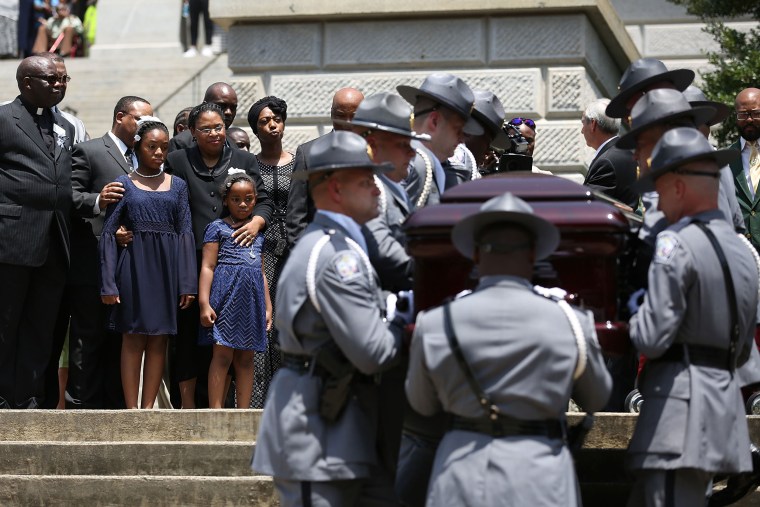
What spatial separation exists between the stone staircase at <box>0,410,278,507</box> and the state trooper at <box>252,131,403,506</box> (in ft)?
4.68

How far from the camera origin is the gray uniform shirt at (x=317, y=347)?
16.8 feet

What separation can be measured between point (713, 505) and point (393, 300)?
1.52m

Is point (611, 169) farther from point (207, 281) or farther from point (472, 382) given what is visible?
point (472, 382)

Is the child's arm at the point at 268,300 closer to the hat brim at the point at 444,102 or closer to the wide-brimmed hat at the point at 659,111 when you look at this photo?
the hat brim at the point at 444,102

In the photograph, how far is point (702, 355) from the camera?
5.29m

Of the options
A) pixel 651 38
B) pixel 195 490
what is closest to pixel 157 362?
pixel 195 490

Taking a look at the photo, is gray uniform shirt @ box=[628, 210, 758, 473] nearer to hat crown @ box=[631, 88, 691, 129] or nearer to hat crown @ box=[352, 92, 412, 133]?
hat crown @ box=[631, 88, 691, 129]

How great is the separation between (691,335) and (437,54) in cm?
736

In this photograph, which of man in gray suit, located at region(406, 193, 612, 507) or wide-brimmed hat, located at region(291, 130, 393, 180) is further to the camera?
wide-brimmed hat, located at region(291, 130, 393, 180)

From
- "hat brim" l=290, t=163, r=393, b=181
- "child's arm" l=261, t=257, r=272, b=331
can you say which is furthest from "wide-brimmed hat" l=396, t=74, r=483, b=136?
"child's arm" l=261, t=257, r=272, b=331

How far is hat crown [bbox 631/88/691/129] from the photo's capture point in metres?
5.82

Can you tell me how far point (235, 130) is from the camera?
1034cm

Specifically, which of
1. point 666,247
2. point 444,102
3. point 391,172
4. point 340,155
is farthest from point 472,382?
point 444,102

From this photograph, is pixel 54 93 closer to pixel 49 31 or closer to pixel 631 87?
pixel 631 87
